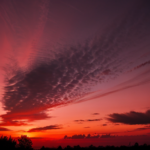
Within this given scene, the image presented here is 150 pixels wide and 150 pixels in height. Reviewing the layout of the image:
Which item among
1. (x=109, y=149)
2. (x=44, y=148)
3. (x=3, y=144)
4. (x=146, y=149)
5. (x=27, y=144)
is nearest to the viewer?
(x=146, y=149)

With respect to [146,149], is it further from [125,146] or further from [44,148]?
[44,148]

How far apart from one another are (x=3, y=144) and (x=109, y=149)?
68458 mm

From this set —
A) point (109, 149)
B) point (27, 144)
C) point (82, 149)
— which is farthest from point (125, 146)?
point (27, 144)

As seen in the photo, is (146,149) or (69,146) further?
(69,146)

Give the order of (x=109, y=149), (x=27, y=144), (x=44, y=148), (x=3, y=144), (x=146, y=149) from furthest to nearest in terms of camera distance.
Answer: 1. (x=27, y=144)
2. (x=3, y=144)
3. (x=44, y=148)
4. (x=109, y=149)
5. (x=146, y=149)

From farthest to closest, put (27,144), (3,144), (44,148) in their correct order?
(27,144)
(3,144)
(44,148)

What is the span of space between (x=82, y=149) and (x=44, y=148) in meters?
22.9

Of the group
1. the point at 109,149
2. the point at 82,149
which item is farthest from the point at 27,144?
the point at 109,149

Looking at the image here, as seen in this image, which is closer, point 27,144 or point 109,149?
point 109,149

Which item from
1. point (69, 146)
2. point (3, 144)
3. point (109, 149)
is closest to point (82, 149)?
point (69, 146)

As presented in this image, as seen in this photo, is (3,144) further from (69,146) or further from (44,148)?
(69,146)

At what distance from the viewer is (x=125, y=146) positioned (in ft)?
305

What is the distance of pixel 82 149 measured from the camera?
98.1m

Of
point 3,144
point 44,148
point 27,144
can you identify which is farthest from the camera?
point 27,144
